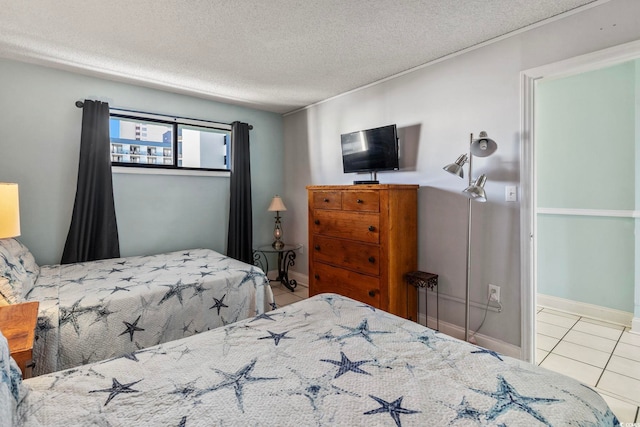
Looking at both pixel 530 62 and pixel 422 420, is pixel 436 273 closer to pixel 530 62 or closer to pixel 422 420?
pixel 530 62

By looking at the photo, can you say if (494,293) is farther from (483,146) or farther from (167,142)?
(167,142)

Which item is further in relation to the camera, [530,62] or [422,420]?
[530,62]

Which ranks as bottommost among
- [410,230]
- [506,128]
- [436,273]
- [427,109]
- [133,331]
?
[133,331]

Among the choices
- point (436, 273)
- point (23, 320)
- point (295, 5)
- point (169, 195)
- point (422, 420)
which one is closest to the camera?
point (422, 420)

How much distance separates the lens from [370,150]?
10.2ft

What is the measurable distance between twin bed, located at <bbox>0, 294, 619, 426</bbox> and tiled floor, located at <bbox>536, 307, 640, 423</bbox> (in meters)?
1.38

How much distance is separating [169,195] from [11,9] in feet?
6.29

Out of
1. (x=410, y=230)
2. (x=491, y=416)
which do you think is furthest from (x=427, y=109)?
(x=491, y=416)

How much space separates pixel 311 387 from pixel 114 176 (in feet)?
10.4

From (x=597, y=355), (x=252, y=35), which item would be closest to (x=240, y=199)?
(x=252, y=35)

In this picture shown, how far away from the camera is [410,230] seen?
2809 millimetres

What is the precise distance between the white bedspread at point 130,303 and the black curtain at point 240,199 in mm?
989

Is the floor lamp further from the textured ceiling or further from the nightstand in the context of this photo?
the nightstand

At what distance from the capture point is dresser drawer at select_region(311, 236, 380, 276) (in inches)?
106
